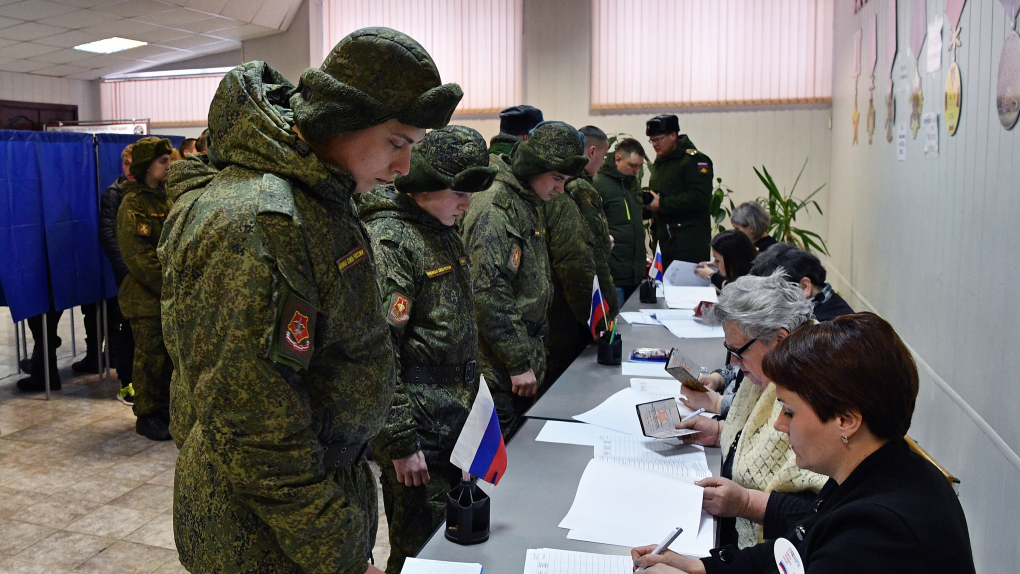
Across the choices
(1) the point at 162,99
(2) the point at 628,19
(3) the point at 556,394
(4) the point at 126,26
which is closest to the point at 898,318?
(3) the point at 556,394

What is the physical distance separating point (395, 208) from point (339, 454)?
1.00 m

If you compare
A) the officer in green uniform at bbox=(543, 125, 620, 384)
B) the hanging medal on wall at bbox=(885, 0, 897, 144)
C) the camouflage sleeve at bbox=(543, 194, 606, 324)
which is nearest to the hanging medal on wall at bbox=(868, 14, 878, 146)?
the hanging medal on wall at bbox=(885, 0, 897, 144)

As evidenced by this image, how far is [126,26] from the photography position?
8547mm

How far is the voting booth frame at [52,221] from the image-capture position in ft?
15.0

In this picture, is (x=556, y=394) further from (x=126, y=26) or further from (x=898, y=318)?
(x=126, y=26)

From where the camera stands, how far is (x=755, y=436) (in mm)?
1948

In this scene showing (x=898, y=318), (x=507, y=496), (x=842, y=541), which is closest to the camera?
(x=842, y=541)

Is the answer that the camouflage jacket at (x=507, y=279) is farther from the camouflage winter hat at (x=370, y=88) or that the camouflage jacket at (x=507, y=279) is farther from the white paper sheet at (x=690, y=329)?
the camouflage winter hat at (x=370, y=88)

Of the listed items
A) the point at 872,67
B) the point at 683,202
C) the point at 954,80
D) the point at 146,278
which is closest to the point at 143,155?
the point at 146,278

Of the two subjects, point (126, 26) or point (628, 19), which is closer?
point (628, 19)

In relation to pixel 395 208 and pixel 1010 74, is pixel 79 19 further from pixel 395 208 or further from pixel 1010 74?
pixel 1010 74

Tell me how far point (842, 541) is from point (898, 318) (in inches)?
117

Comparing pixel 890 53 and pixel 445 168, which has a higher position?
pixel 890 53

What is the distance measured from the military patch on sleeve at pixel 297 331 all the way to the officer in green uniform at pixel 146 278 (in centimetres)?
356
